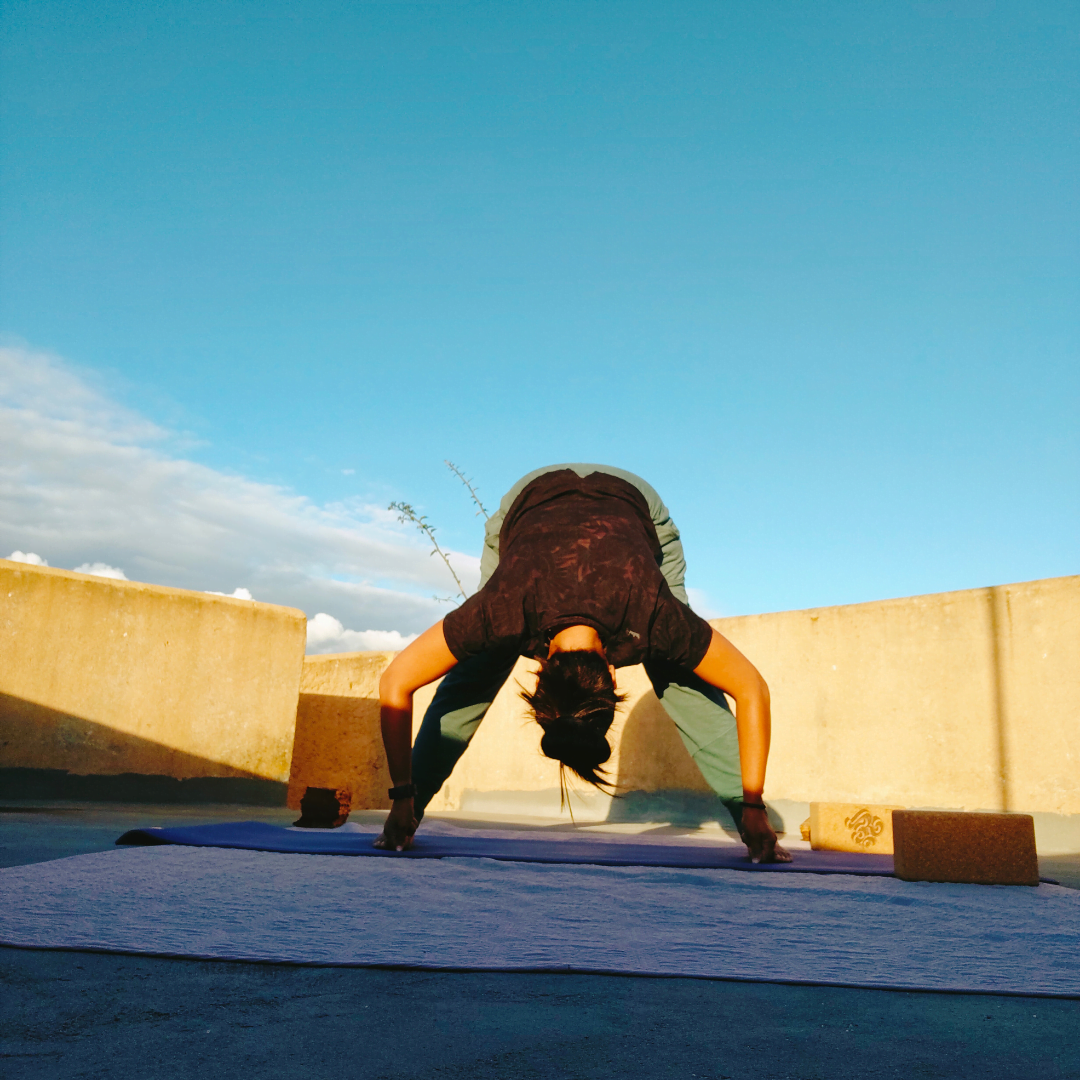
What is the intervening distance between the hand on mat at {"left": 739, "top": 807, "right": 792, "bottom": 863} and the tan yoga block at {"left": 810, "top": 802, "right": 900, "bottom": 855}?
606mm

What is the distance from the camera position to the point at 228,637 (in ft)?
17.5

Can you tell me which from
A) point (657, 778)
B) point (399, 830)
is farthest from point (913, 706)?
point (399, 830)

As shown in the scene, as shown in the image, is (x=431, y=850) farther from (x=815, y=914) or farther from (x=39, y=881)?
(x=815, y=914)

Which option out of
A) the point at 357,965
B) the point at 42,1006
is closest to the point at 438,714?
the point at 357,965

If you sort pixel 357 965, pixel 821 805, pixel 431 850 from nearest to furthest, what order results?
pixel 357 965, pixel 431 850, pixel 821 805

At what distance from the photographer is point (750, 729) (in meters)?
2.47

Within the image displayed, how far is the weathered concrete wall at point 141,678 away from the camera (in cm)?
464

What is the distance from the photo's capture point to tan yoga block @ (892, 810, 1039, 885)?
2.12 meters

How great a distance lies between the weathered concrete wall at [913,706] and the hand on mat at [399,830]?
583mm

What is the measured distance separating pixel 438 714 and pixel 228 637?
303 centimetres

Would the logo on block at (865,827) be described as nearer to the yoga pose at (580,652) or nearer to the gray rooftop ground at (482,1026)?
the yoga pose at (580,652)

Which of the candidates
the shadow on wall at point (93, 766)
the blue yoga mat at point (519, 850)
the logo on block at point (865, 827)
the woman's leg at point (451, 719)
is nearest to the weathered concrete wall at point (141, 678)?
the shadow on wall at point (93, 766)

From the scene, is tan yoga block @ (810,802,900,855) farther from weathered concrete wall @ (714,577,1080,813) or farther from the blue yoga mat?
weathered concrete wall @ (714,577,1080,813)

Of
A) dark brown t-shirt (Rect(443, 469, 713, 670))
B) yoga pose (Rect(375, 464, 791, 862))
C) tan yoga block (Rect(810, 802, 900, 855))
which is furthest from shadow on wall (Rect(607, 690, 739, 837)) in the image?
dark brown t-shirt (Rect(443, 469, 713, 670))
